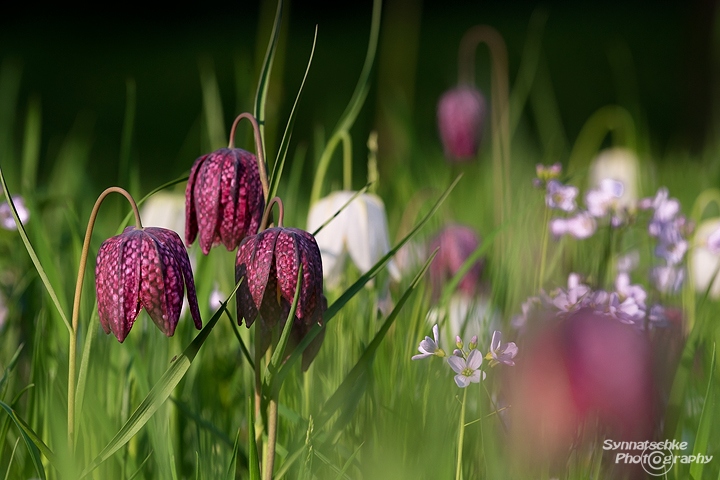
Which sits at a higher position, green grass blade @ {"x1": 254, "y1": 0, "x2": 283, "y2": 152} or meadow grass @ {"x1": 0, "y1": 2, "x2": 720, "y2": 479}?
green grass blade @ {"x1": 254, "y1": 0, "x2": 283, "y2": 152}

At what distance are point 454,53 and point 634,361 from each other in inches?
266

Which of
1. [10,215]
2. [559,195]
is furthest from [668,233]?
[10,215]

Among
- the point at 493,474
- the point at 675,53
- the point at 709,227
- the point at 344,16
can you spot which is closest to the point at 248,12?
the point at 344,16

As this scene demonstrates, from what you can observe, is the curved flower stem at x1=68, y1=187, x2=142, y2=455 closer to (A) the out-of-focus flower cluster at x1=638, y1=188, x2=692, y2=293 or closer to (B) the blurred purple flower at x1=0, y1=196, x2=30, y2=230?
(B) the blurred purple flower at x1=0, y1=196, x2=30, y2=230

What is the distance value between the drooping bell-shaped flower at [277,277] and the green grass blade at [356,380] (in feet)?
0.18

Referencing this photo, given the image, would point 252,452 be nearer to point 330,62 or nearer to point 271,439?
point 271,439

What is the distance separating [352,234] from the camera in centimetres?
125

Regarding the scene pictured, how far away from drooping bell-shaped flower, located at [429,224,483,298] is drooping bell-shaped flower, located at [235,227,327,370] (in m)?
0.62

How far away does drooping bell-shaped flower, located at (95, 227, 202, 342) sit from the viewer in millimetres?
693

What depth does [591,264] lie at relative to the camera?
1.41 meters

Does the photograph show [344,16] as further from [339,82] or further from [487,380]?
[487,380]

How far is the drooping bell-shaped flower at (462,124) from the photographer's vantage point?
205 cm

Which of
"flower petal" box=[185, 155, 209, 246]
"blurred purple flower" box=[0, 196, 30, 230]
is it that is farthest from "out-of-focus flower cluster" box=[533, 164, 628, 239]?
"blurred purple flower" box=[0, 196, 30, 230]

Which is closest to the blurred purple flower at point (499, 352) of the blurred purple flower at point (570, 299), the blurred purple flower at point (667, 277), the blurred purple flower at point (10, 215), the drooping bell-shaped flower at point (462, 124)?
the blurred purple flower at point (570, 299)
